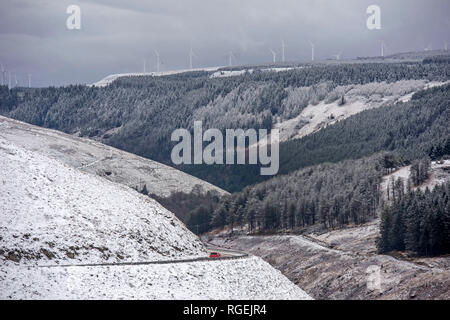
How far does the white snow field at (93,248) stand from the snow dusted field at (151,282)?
3.5 inches

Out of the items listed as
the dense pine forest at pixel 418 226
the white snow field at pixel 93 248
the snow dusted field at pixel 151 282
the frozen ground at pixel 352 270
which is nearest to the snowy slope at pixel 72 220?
the white snow field at pixel 93 248

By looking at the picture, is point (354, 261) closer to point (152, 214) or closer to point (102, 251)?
point (152, 214)

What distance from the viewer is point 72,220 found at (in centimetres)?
8212

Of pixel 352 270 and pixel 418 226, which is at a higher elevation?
pixel 418 226

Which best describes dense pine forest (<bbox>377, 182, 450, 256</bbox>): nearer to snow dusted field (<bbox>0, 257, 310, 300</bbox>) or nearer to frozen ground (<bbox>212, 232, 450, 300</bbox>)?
frozen ground (<bbox>212, 232, 450, 300</bbox>)

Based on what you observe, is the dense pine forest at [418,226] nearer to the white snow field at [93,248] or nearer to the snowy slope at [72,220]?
the snowy slope at [72,220]

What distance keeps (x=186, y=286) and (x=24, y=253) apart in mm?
14562

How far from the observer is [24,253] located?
2852 inches

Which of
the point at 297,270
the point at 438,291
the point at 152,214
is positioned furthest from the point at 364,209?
the point at 152,214

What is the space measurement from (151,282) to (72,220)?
1636 centimetres

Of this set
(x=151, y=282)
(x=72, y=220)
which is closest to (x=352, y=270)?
(x=72, y=220)

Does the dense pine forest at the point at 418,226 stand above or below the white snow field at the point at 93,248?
below

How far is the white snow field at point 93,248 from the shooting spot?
215 feet

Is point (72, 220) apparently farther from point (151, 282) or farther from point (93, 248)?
point (151, 282)
